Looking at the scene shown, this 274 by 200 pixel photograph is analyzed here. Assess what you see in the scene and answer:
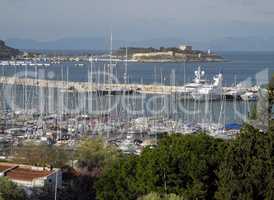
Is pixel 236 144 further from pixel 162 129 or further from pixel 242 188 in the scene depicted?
pixel 162 129

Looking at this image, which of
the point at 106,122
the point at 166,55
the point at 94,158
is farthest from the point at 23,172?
the point at 166,55

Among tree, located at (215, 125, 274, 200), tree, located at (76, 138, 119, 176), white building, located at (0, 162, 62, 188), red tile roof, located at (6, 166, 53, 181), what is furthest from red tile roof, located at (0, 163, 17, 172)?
tree, located at (215, 125, 274, 200)

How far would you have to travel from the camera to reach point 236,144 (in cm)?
1054

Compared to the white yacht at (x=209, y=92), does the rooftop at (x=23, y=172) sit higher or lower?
lower

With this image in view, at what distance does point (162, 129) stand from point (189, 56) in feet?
310

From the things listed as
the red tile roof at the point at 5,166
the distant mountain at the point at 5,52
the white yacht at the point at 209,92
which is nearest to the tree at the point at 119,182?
the red tile roof at the point at 5,166

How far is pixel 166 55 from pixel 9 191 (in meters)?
108

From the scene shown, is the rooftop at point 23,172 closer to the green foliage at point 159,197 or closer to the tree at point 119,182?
the tree at point 119,182

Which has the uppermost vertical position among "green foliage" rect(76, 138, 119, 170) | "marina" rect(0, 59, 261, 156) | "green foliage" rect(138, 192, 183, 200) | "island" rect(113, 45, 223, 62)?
"island" rect(113, 45, 223, 62)

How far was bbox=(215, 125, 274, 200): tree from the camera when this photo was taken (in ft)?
32.6

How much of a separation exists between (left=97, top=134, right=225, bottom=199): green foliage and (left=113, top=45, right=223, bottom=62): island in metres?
103

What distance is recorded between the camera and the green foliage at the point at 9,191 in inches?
443

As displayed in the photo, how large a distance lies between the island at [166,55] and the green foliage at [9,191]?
103 meters

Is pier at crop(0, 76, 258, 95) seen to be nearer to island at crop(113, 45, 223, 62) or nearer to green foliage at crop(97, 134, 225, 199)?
green foliage at crop(97, 134, 225, 199)
